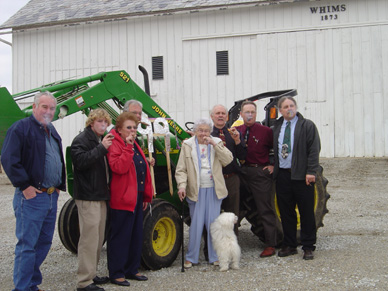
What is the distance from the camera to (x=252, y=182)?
5270mm

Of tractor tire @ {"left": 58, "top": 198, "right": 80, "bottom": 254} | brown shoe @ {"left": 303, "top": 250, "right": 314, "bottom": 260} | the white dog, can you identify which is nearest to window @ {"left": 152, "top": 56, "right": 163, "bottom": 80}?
tractor tire @ {"left": 58, "top": 198, "right": 80, "bottom": 254}

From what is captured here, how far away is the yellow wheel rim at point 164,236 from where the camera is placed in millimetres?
4805

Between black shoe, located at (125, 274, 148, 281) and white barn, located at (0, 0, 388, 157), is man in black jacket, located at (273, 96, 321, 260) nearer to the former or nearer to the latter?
black shoe, located at (125, 274, 148, 281)

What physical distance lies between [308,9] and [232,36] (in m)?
2.32

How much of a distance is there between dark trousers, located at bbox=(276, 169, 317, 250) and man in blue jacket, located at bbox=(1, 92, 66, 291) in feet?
8.73

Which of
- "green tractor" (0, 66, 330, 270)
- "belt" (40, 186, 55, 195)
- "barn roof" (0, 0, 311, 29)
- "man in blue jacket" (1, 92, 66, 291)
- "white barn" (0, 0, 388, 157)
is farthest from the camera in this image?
"barn roof" (0, 0, 311, 29)

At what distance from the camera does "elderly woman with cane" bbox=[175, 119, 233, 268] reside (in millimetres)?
4770

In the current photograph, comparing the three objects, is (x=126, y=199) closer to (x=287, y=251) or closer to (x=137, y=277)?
(x=137, y=277)

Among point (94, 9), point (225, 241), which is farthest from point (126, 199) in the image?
point (94, 9)

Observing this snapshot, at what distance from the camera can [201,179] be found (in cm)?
484

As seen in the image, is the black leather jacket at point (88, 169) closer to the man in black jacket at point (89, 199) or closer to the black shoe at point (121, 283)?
the man in black jacket at point (89, 199)

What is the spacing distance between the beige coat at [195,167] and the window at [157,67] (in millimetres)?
9019

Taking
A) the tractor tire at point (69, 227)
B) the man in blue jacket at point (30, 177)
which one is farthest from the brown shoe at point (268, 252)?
the man in blue jacket at point (30, 177)

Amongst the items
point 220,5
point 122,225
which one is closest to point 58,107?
point 122,225
